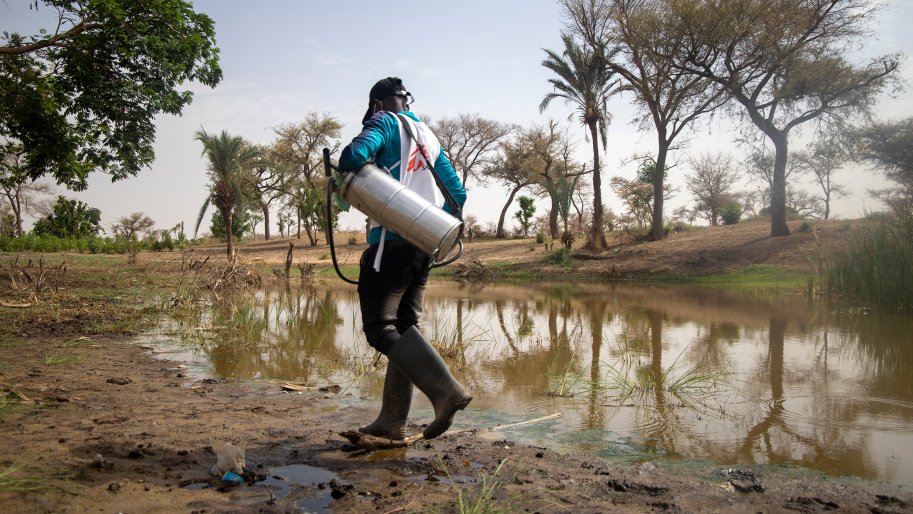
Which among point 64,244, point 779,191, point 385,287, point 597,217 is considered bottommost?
point 385,287

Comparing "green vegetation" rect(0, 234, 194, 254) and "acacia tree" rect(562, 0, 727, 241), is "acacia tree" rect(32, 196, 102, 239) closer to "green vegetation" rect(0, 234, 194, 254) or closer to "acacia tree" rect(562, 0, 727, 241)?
"green vegetation" rect(0, 234, 194, 254)

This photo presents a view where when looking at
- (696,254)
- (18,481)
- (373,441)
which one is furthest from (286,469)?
(696,254)

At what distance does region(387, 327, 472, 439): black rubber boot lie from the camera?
107 inches

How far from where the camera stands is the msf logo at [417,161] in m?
3.11

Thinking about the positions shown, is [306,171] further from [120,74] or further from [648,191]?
[120,74]

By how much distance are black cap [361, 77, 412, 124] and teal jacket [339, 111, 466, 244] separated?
0.49ft

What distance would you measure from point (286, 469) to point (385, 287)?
941 millimetres

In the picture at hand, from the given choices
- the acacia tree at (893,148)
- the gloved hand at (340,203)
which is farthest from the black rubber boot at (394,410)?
the acacia tree at (893,148)

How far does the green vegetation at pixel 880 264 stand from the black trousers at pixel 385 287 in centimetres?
910

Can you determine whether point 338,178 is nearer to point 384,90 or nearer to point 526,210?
point 384,90

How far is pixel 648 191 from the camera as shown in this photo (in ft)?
111

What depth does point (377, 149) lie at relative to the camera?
293 cm

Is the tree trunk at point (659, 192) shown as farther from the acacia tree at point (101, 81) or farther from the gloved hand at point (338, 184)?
the gloved hand at point (338, 184)

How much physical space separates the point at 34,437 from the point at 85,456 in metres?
0.38
